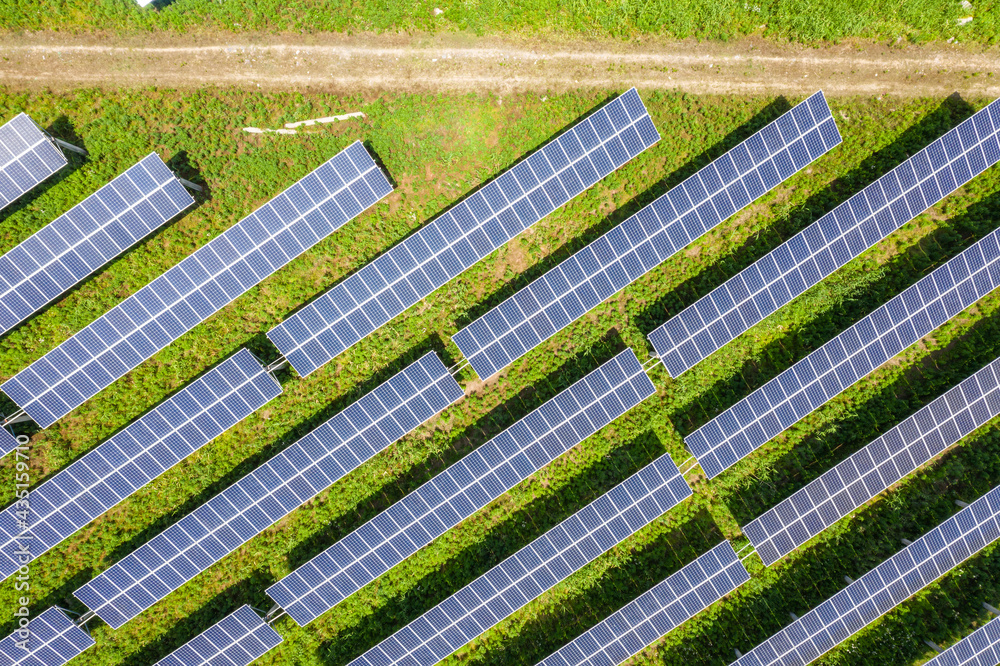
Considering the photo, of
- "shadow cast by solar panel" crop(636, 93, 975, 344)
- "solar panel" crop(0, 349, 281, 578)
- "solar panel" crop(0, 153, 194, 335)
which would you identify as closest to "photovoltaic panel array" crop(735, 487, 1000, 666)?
"shadow cast by solar panel" crop(636, 93, 975, 344)

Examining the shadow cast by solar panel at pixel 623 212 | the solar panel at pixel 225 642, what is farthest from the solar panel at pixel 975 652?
the solar panel at pixel 225 642

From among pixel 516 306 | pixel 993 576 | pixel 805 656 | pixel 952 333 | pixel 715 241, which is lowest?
pixel 993 576

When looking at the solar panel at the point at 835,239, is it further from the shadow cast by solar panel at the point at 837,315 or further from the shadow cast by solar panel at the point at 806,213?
the shadow cast by solar panel at the point at 837,315

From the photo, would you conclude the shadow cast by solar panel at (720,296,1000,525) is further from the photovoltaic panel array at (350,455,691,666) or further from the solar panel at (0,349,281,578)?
the solar panel at (0,349,281,578)

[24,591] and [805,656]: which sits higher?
[24,591]

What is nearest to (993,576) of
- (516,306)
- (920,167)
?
(920,167)

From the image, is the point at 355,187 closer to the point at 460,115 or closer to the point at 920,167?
Answer: the point at 460,115

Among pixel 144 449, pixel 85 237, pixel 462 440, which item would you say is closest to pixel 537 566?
pixel 462 440
